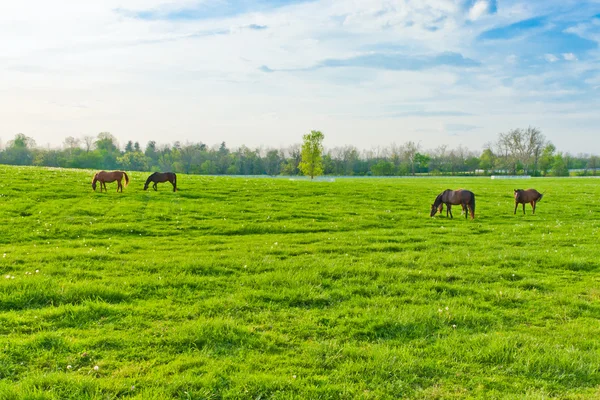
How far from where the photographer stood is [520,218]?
79.8 feet

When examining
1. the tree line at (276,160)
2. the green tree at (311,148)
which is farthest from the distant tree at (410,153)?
the green tree at (311,148)

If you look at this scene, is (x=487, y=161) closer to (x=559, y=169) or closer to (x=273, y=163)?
(x=559, y=169)

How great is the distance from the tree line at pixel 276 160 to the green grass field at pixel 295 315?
332 ft

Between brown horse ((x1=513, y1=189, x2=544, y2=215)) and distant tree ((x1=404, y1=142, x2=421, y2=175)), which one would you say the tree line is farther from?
brown horse ((x1=513, y1=189, x2=544, y2=215))

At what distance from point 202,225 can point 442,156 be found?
149 m

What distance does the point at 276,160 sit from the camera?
5394 inches

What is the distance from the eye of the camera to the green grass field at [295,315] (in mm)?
5395

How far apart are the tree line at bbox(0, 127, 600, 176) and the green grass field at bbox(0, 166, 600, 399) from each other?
10117cm

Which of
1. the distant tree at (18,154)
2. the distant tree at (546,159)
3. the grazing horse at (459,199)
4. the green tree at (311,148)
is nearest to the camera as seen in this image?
the grazing horse at (459,199)

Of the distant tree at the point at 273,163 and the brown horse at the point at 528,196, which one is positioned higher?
the distant tree at the point at 273,163

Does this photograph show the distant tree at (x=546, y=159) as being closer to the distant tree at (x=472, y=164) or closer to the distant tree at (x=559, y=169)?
A: the distant tree at (x=559, y=169)

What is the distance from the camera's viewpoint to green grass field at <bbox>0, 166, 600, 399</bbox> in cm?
539

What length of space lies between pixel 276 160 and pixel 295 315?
130538mm

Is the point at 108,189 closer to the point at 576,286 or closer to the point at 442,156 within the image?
the point at 576,286
